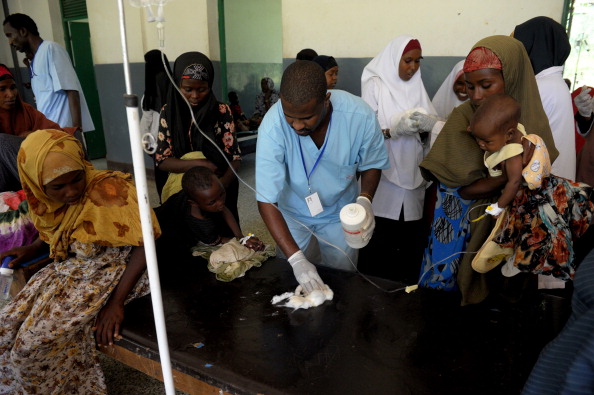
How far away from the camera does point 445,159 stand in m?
1.69

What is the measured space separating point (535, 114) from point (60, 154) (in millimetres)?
1801

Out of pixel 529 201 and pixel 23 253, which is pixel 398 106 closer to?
pixel 529 201

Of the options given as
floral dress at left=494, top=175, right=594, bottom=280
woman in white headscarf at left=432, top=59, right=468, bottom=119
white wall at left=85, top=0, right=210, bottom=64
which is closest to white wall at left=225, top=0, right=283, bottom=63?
white wall at left=85, top=0, right=210, bottom=64

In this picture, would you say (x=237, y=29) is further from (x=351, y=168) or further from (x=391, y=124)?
(x=351, y=168)

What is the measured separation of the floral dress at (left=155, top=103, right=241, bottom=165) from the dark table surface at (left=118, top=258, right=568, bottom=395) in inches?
38.3

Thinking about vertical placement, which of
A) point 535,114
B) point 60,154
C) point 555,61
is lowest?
point 60,154

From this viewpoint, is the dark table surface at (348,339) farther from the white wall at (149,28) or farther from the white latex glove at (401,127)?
the white wall at (149,28)

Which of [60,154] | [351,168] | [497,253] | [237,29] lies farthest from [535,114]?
[237,29]

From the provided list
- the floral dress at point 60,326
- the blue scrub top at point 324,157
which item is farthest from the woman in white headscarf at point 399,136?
the floral dress at point 60,326

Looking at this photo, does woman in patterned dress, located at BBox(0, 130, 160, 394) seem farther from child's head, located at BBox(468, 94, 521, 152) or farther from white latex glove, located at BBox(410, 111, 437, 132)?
white latex glove, located at BBox(410, 111, 437, 132)

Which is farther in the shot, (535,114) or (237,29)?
(237,29)

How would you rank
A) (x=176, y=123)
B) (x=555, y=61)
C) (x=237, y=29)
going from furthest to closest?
(x=237, y=29), (x=176, y=123), (x=555, y=61)

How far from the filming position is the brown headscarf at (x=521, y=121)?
5.19 ft

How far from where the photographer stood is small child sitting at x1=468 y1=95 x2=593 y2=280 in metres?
1.40
